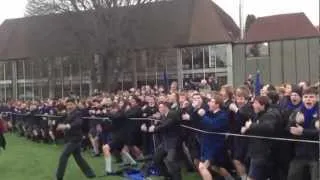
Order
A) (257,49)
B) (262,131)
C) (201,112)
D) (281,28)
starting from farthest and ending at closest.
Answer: (281,28) → (257,49) → (201,112) → (262,131)

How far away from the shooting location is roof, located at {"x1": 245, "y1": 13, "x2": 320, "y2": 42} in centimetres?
5359

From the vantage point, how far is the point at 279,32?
54.8 meters

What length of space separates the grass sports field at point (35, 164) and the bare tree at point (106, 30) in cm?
2579

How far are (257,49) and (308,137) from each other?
147 feet

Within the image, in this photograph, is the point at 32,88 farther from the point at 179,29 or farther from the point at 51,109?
the point at 51,109

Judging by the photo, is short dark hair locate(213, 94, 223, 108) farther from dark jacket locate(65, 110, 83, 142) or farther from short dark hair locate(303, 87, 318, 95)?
dark jacket locate(65, 110, 83, 142)

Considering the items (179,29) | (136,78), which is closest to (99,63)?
(136,78)

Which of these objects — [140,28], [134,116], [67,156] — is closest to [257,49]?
[140,28]

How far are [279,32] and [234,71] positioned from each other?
21.2 ft

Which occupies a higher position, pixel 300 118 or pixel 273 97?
pixel 273 97

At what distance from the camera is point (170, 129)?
12.6 metres

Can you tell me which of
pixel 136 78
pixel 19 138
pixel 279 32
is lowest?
pixel 19 138

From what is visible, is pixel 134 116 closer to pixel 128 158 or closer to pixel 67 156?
pixel 128 158

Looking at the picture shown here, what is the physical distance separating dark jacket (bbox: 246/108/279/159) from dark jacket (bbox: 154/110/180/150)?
236 centimetres
